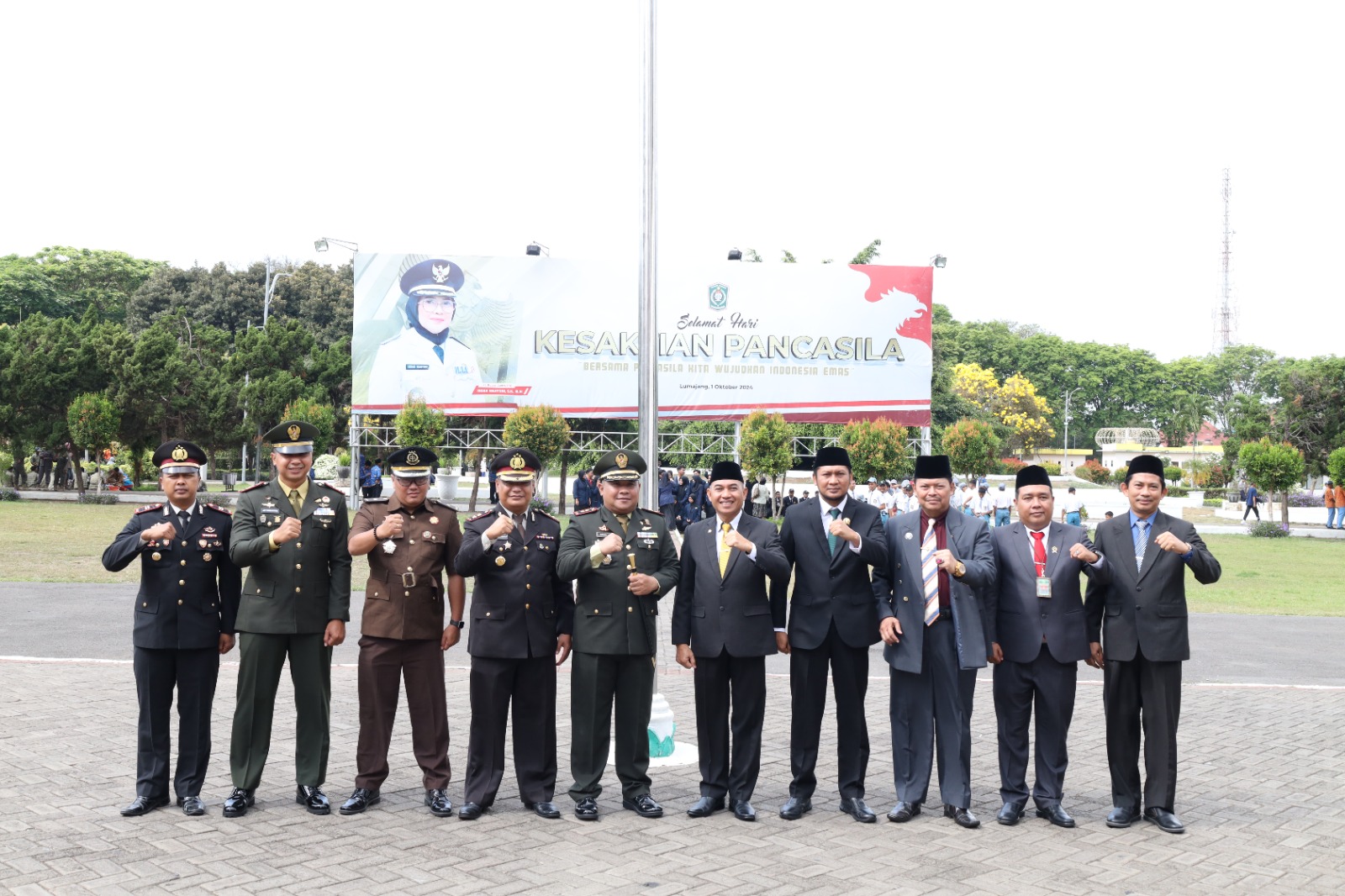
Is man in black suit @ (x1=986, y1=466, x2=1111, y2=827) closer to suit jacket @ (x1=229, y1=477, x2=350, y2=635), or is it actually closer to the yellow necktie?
the yellow necktie

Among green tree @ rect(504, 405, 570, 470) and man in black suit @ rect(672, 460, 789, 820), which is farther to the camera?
green tree @ rect(504, 405, 570, 470)

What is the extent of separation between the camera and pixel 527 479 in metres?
6.35

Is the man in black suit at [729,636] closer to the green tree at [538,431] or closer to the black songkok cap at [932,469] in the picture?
the black songkok cap at [932,469]

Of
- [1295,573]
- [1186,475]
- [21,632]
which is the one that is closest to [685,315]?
[1295,573]

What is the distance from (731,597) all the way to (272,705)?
258 centimetres

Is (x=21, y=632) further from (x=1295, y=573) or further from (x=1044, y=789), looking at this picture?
(x=1295, y=573)

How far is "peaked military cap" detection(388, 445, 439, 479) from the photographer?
6.31 meters

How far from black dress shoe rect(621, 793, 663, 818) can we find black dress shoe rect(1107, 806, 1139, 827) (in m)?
2.39

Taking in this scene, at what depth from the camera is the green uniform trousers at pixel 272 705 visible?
6.13 meters

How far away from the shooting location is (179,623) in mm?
6137

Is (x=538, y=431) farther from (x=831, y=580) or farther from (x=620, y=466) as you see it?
(x=831, y=580)

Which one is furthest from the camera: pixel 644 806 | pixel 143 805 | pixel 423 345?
pixel 423 345

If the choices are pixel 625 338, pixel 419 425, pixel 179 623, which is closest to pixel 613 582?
pixel 179 623

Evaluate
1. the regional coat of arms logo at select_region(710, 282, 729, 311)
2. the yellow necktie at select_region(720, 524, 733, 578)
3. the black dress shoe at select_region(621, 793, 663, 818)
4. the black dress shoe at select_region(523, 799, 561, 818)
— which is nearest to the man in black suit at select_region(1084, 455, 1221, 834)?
the yellow necktie at select_region(720, 524, 733, 578)
